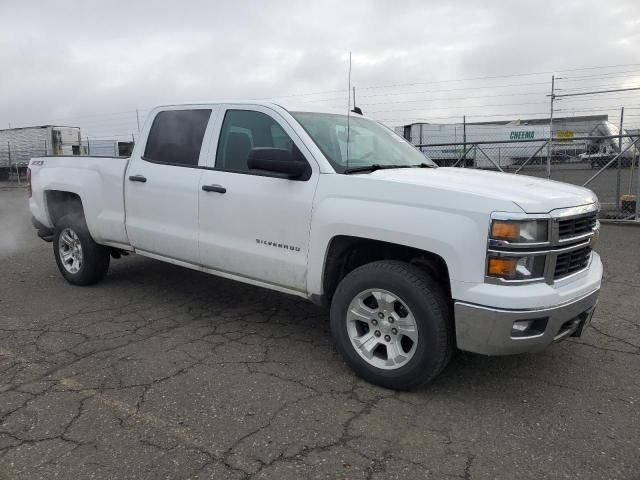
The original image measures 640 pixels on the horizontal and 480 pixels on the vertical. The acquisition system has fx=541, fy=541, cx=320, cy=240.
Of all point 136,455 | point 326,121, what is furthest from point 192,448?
point 326,121

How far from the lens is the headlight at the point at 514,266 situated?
119 inches

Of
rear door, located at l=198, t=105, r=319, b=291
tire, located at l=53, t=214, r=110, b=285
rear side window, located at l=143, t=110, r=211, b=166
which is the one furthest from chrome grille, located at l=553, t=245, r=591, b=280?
tire, located at l=53, t=214, r=110, b=285

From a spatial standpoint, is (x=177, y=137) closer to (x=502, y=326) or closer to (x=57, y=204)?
(x=57, y=204)

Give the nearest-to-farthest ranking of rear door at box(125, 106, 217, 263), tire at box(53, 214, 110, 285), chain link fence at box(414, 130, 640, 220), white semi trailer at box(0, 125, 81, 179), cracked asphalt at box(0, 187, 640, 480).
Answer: cracked asphalt at box(0, 187, 640, 480), rear door at box(125, 106, 217, 263), tire at box(53, 214, 110, 285), chain link fence at box(414, 130, 640, 220), white semi trailer at box(0, 125, 81, 179)

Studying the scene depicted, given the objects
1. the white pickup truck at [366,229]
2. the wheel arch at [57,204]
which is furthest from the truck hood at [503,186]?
the wheel arch at [57,204]

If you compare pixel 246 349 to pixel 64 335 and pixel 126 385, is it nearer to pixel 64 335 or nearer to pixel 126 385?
pixel 126 385

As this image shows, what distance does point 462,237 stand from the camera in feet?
10.2

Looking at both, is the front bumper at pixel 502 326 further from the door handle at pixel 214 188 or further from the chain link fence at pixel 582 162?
the chain link fence at pixel 582 162

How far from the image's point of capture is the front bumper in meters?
3.04

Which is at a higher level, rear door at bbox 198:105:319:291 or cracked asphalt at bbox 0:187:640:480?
rear door at bbox 198:105:319:291

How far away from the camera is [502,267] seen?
3.03 metres

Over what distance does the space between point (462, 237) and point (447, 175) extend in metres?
0.84

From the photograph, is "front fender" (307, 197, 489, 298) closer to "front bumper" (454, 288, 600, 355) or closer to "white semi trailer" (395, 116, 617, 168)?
"front bumper" (454, 288, 600, 355)

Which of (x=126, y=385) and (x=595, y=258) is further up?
(x=595, y=258)
